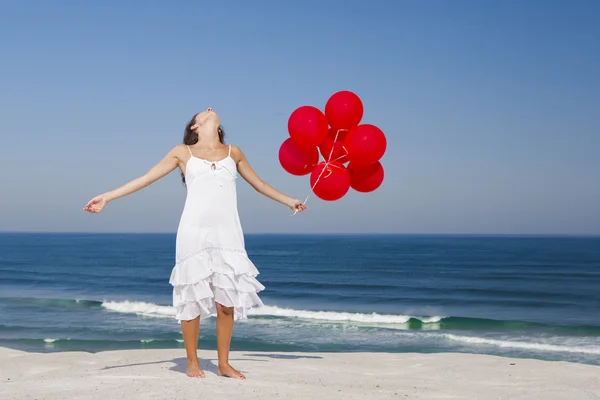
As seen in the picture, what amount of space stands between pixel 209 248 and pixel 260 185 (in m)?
0.78

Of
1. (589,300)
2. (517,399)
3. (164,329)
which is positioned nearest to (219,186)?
(517,399)

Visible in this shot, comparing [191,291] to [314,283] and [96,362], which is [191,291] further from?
[314,283]

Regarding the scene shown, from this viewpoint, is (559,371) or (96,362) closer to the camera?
(559,371)

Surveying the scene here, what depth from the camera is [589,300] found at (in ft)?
87.7

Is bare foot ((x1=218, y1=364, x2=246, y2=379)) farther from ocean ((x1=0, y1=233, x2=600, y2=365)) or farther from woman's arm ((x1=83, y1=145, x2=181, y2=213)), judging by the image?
ocean ((x1=0, y1=233, x2=600, y2=365))

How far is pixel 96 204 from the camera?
5316mm

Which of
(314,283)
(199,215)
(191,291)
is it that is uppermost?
(199,215)

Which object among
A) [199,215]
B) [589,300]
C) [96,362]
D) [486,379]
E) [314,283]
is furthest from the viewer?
[314,283]

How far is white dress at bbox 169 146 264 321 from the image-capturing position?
18.4ft

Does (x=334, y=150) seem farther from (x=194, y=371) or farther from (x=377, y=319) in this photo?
(x=377, y=319)

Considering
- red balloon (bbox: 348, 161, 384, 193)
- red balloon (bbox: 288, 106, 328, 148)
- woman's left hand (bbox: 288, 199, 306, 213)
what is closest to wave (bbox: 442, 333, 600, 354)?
red balloon (bbox: 348, 161, 384, 193)

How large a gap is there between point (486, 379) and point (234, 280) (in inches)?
135

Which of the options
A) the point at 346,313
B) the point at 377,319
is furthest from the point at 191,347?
the point at 346,313

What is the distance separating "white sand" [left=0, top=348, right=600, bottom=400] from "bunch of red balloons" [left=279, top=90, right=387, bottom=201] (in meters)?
2.00
